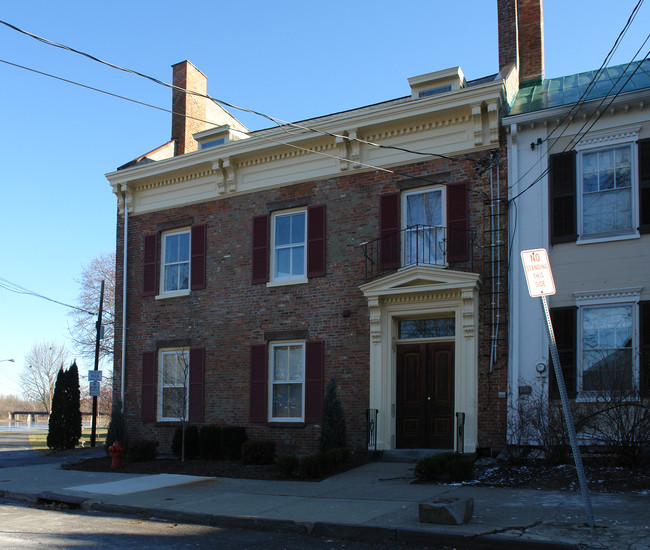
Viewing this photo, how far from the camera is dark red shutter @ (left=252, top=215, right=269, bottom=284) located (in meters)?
17.8

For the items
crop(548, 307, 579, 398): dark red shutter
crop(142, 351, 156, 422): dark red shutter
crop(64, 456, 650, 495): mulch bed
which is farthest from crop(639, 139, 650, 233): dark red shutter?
crop(142, 351, 156, 422): dark red shutter

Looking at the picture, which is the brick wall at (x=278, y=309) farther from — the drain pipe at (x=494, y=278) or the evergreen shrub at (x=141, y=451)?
the evergreen shrub at (x=141, y=451)

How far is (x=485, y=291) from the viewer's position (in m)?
14.7

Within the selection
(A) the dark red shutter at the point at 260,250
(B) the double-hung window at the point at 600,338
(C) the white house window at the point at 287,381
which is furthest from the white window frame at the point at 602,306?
(A) the dark red shutter at the point at 260,250

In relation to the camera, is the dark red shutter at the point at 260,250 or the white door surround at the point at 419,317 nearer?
the white door surround at the point at 419,317

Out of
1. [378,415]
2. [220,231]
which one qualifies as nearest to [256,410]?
[378,415]

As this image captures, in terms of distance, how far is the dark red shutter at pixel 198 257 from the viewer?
18.8 metres

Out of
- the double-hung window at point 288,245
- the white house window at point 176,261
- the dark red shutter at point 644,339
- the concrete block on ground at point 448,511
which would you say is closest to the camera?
the concrete block on ground at point 448,511

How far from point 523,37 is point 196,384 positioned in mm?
11820

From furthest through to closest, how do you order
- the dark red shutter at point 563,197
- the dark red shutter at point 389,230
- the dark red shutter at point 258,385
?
the dark red shutter at point 258,385
the dark red shutter at point 389,230
the dark red shutter at point 563,197

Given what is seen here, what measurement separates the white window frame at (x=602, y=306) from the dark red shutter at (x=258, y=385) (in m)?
7.31

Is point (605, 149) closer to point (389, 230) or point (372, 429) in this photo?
point (389, 230)

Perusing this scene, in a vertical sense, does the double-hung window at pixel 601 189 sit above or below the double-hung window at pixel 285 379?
above

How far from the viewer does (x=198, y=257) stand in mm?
18922
